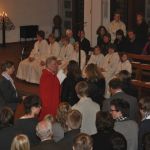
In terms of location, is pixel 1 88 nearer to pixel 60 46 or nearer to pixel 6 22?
pixel 60 46

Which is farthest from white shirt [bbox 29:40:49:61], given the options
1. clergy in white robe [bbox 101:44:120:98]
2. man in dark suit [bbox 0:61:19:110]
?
man in dark suit [bbox 0:61:19:110]

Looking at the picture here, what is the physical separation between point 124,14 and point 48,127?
12.6 m

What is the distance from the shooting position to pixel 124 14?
1756cm

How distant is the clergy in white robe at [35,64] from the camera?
13453 mm

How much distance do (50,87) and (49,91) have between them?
0.08 m

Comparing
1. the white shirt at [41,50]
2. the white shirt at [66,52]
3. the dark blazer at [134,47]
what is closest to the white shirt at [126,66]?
the dark blazer at [134,47]

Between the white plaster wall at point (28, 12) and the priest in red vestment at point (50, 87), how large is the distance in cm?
1188

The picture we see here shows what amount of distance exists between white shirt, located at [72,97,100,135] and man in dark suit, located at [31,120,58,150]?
1380 mm

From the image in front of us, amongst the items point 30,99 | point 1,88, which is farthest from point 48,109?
point 30,99

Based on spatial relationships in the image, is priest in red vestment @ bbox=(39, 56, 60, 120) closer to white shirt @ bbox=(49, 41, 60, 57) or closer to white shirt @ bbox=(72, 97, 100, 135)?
white shirt @ bbox=(72, 97, 100, 135)

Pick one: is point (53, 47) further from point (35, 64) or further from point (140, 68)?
point (140, 68)

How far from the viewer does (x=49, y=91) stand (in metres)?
8.34

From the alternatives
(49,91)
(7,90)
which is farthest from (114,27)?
(7,90)

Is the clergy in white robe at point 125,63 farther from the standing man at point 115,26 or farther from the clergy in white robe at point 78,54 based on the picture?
the standing man at point 115,26
